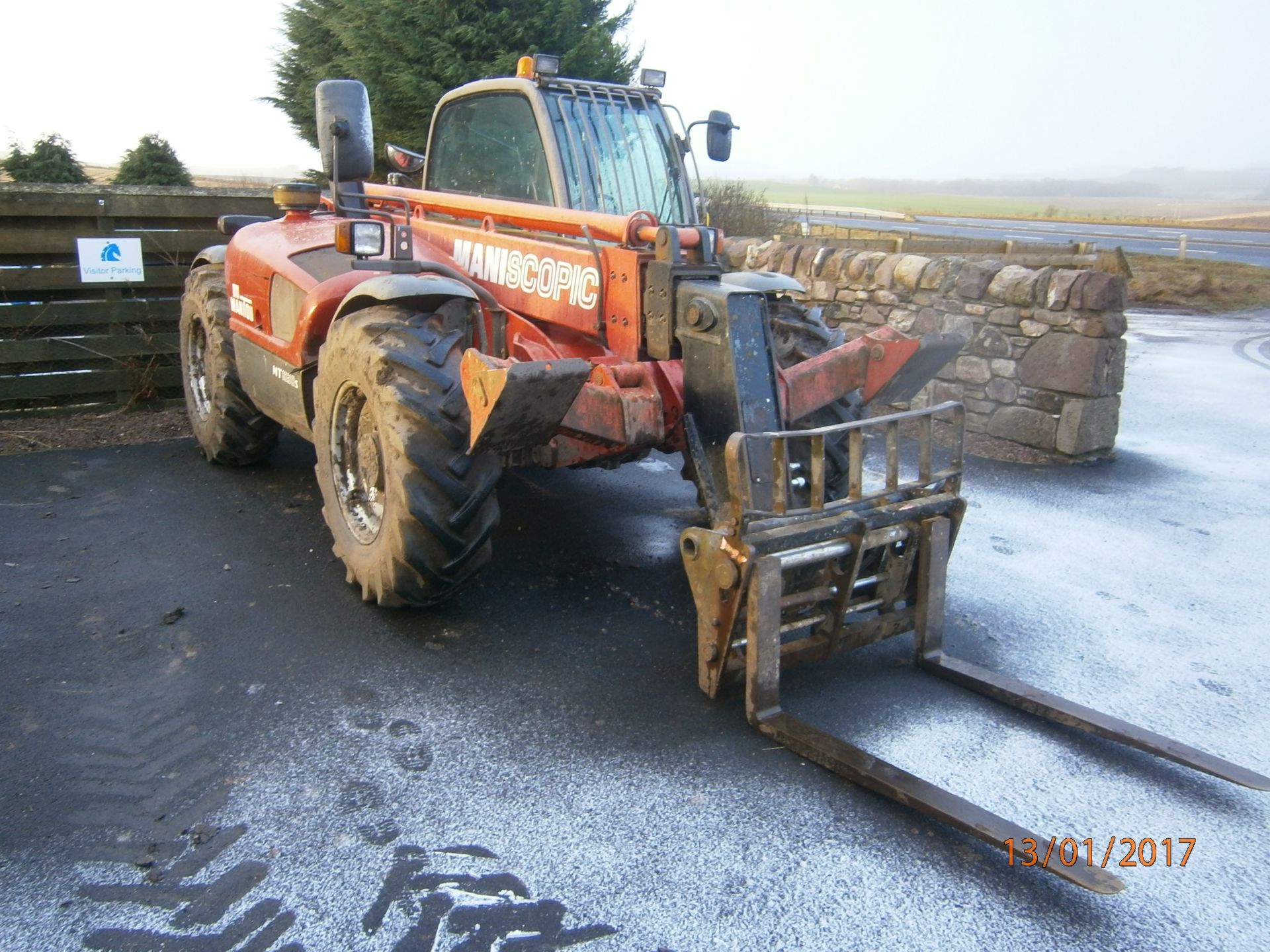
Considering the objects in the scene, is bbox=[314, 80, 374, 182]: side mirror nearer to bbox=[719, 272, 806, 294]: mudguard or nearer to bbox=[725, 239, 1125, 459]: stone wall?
bbox=[719, 272, 806, 294]: mudguard

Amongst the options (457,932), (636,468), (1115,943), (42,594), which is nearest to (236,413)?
(42,594)

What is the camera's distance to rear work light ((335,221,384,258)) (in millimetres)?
4551

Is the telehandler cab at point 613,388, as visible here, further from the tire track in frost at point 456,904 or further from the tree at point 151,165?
the tree at point 151,165

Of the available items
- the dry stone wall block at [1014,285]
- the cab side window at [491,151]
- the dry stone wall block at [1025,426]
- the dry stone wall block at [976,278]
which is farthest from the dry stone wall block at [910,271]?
the cab side window at [491,151]

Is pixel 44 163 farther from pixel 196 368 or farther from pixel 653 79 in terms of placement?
pixel 653 79

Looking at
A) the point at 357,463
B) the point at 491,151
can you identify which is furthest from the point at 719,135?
the point at 357,463

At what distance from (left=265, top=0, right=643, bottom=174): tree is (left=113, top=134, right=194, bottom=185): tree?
111 inches

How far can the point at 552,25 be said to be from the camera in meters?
13.3

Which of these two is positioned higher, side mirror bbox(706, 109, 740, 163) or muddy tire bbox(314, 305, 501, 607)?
side mirror bbox(706, 109, 740, 163)

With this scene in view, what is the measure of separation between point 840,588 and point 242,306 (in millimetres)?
4122

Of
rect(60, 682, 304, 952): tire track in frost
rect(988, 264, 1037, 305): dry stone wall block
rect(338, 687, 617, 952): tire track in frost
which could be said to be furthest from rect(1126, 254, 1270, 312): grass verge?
rect(60, 682, 304, 952): tire track in frost

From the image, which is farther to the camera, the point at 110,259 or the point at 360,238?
the point at 110,259

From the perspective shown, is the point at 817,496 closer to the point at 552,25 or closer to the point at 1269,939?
the point at 1269,939
